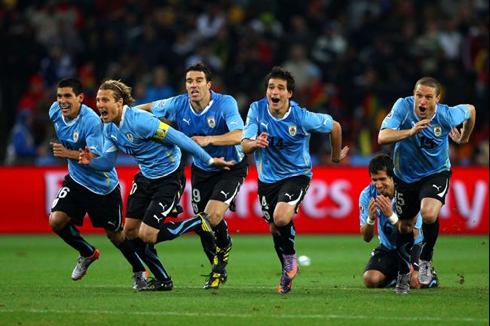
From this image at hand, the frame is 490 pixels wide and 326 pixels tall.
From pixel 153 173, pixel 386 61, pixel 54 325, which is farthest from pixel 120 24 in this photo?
pixel 54 325

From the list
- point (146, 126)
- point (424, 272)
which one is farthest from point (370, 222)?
point (146, 126)

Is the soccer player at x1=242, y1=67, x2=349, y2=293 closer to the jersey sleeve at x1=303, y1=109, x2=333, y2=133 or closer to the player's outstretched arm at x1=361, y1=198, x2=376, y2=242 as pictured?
the jersey sleeve at x1=303, y1=109, x2=333, y2=133

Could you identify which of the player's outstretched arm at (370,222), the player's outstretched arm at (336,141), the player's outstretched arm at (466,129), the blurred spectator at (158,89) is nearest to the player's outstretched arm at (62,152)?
the player's outstretched arm at (336,141)

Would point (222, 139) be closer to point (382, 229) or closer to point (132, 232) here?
point (132, 232)

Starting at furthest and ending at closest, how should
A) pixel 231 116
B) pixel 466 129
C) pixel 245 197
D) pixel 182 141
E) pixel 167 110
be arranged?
1. pixel 245 197
2. pixel 167 110
3. pixel 231 116
4. pixel 466 129
5. pixel 182 141

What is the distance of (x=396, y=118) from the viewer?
34.3 feet

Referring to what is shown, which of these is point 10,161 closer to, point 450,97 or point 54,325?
point 450,97

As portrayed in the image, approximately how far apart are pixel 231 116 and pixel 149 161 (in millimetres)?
1215

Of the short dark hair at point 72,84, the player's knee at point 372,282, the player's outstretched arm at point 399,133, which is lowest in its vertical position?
the player's knee at point 372,282

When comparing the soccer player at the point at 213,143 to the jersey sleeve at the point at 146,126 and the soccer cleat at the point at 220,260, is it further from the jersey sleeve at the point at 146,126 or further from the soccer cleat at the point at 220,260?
the jersey sleeve at the point at 146,126

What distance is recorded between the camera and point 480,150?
19.9 metres

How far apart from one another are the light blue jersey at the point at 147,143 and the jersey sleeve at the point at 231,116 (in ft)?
2.45

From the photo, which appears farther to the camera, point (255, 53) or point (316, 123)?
point (255, 53)

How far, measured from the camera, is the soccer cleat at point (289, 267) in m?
10.3
